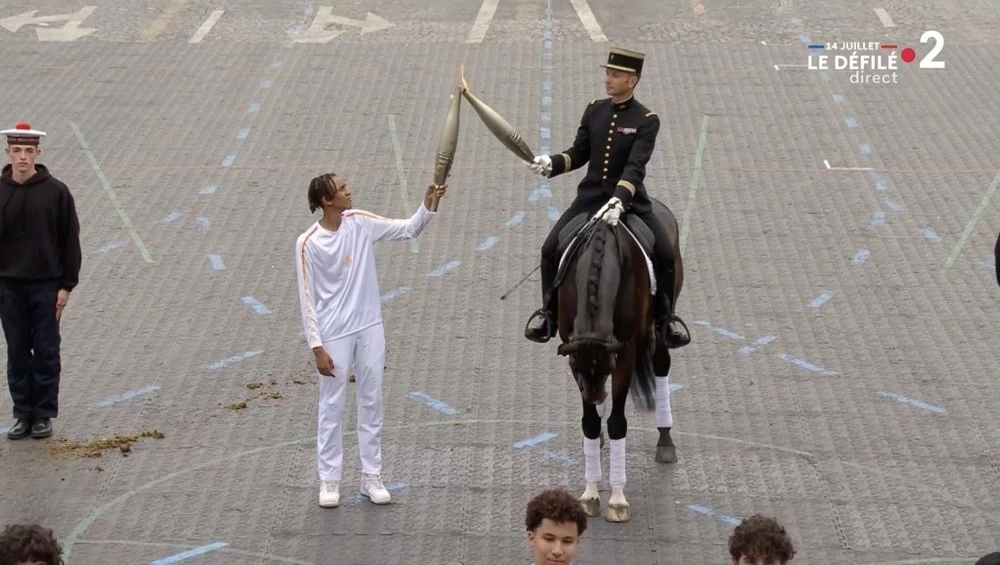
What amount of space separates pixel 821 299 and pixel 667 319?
4013 mm

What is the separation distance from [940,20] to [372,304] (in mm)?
15438

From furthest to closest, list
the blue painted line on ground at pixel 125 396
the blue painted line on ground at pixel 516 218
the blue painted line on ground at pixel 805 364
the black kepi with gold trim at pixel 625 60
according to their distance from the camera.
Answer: the blue painted line on ground at pixel 516 218, the blue painted line on ground at pixel 805 364, the blue painted line on ground at pixel 125 396, the black kepi with gold trim at pixel 625 60

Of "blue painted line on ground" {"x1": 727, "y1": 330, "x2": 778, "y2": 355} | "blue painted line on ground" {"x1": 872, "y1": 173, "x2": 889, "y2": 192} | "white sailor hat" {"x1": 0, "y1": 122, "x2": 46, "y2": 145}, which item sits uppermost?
"white sailor hat" {"x1": 0, "y1": 122, "x2": 46, "y2": 145}

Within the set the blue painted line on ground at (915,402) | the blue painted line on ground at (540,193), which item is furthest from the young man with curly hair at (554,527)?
the blue painted line on ground at (540,193)

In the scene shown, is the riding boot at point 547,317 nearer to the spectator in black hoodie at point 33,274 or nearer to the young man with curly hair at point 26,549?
the spectator in black hoodie at point 33,274

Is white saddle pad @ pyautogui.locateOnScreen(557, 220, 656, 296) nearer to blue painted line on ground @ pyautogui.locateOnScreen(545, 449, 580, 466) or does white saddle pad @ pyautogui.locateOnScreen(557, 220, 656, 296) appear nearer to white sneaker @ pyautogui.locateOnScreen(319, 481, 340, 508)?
blue painted line on ground @ pyautogui.locateOnScreen(545, 449, 580, 466)

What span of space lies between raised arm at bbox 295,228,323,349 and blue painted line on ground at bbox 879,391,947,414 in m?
4.53

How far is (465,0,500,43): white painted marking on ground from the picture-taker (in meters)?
22.9

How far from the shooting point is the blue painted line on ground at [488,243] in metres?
15.6

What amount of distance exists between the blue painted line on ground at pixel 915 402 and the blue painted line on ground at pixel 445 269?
14.5ft

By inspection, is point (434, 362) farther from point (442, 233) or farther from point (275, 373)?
point (442, 233)

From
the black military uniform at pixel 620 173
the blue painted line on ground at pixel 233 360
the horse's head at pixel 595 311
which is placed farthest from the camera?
the blue painted line on ground at pixel 233 360

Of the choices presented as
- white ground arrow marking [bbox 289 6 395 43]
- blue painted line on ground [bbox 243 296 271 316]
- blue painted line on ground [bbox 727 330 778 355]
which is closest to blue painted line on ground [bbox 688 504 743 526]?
blue painted line on ground [bbox 727 330 778 355]

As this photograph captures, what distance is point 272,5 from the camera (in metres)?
24.8
